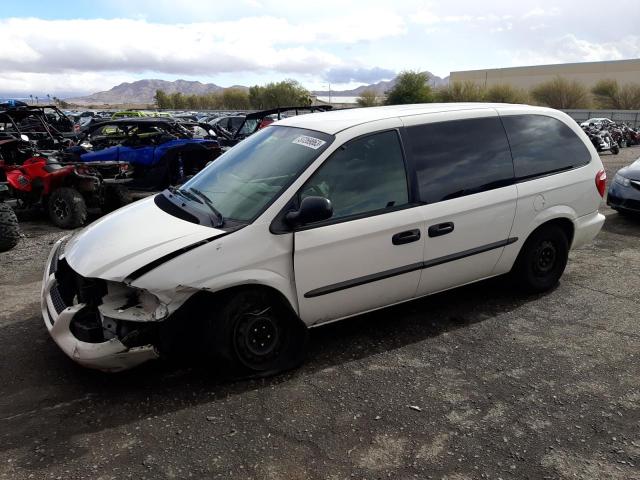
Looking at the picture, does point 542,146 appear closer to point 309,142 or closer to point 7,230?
point 309,142

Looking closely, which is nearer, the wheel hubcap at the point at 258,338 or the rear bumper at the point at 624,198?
the wheel hubcap at the point at 258,338

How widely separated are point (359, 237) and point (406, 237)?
384 millimetres

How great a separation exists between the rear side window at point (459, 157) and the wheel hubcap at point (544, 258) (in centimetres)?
80

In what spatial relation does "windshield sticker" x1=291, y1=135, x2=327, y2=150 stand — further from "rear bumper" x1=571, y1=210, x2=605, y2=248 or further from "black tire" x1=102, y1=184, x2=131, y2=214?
"black tire" x1=102, y1=184, x2=131, y2=214

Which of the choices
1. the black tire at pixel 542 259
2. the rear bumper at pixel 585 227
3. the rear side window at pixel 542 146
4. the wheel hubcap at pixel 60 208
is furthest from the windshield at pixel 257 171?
the wheel hubcap at pixel 60 208

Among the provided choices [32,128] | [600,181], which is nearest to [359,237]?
[600,181]

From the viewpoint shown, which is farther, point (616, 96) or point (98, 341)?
point (616, 96)

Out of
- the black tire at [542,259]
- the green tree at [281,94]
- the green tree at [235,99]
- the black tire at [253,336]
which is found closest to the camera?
the black tire at [253,336]

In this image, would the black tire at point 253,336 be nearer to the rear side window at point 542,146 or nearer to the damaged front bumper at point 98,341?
the damaged front bumper at point 98,341

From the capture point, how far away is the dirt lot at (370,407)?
8.76 feet

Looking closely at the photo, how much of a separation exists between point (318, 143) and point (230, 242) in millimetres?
972

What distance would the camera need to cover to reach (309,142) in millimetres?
3721

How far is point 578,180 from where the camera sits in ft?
15.3

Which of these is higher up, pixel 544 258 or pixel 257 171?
pixel 257 171
